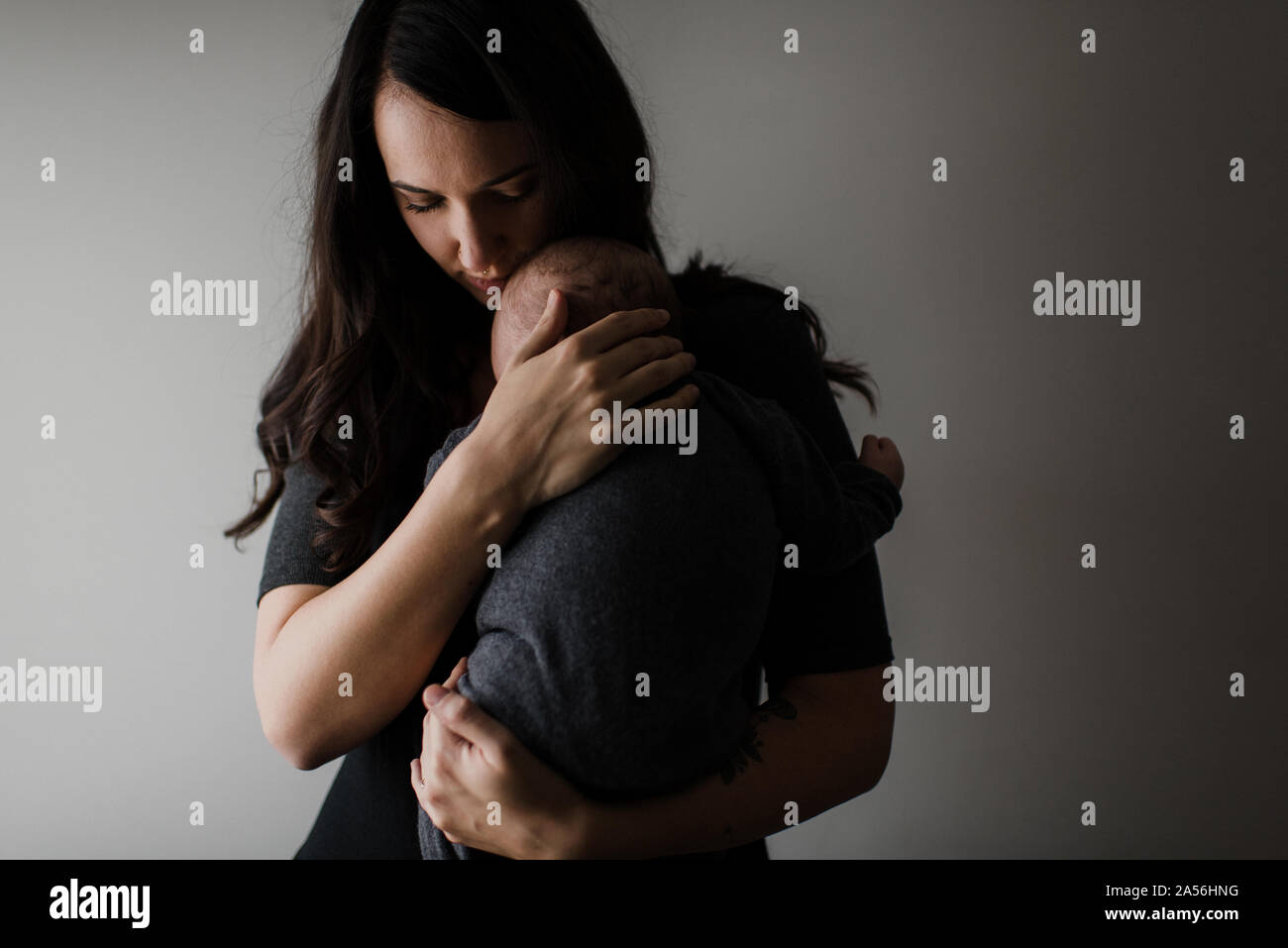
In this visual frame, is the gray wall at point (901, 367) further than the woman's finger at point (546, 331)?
Yes

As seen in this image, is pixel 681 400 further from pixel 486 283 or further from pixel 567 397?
pixel 486 283

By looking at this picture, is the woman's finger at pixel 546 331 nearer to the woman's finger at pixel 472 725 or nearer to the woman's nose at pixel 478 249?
the woman's nose at pixel 478 249

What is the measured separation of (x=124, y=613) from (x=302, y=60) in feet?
3.30

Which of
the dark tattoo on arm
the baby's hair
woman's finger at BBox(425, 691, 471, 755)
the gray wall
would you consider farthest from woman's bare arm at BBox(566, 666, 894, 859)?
the gray wall

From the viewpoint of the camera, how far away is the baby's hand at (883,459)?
84cm

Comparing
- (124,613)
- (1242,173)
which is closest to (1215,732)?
(1242,173)

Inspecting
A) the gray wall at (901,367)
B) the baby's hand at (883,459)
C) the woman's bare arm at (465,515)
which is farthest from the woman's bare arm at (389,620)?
the gray wall at (901,367)

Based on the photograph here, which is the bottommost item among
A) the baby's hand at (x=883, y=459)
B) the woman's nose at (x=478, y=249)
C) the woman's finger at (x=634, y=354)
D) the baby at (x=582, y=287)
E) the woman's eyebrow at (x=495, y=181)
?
the baby's hand at (x=883, y=459)

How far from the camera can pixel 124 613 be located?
55.8 inches

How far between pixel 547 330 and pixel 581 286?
6 cm

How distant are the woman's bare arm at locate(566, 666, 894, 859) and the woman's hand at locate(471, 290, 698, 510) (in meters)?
0.27

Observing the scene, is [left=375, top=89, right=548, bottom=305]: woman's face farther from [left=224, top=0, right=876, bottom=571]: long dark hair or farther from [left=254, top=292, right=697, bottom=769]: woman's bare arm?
[left=254, top=292, right=697, bottom=769]: woman's bare arm

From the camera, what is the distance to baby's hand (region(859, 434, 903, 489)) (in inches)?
33.2
